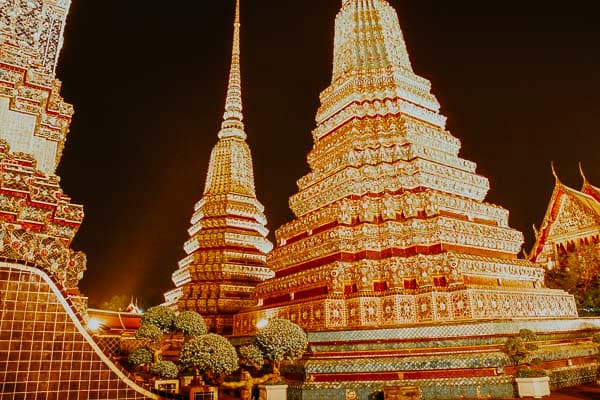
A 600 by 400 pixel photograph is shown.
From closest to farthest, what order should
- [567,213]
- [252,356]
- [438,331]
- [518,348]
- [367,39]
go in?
[252,356] < [518,348] < [438,331] < [367,39] < [567,213]

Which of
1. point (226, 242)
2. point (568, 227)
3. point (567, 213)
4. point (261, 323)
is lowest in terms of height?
point (261, 323)

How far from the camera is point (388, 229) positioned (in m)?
11.6

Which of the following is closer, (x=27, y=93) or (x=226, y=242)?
(x=27, y=93)

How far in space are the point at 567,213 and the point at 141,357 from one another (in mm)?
23858

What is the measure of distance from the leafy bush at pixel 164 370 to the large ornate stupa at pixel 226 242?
7.36 m

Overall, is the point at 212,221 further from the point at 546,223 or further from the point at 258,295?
the point at 546,223

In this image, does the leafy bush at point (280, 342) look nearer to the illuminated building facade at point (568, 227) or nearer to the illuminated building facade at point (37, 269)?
the illuminated building facade at point (37, 269)

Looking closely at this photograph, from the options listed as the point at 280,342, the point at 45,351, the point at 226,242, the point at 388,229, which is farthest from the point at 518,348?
the point at 226,242

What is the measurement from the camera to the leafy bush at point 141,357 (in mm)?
Result: 8844

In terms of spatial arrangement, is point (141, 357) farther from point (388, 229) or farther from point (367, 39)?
point (367, 39)

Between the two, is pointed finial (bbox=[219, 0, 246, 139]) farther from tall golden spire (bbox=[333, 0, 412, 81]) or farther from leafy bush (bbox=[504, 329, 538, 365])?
leafy bush (bbox=[504, 329, 538, 365])

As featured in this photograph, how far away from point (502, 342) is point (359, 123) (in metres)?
7.87

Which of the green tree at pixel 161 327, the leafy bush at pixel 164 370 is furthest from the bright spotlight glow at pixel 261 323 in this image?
the leafy bush at pixel 164 370

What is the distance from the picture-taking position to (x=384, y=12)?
16.6 m
